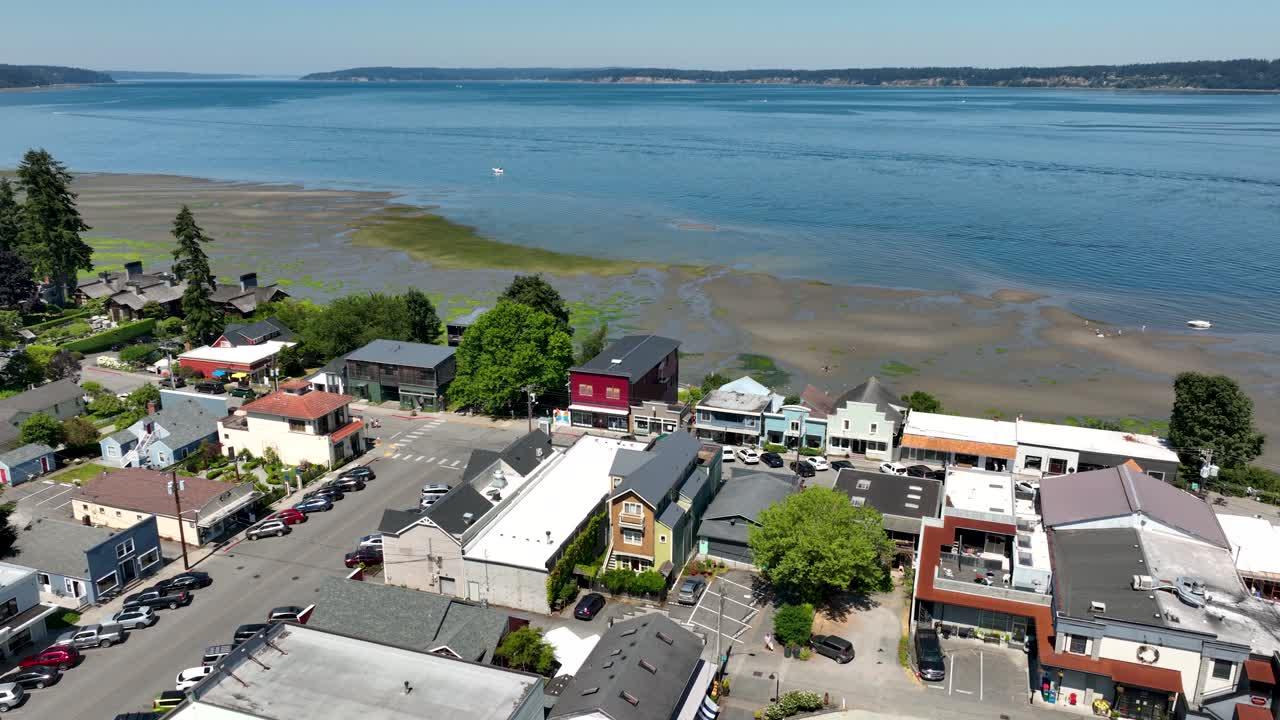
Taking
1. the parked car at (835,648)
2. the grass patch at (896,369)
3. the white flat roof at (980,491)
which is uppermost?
the white flat roof at (980,491)

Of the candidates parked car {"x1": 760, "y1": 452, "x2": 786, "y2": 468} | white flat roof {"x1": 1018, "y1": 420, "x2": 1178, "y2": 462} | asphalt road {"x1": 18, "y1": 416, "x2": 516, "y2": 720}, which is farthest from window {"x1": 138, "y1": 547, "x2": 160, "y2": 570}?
white flat roof {"x1": 1018, "y1": 420, "x2": 1178, "y2": 462}

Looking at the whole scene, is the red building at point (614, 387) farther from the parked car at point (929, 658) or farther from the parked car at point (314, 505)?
the parked car at point (929, 658)

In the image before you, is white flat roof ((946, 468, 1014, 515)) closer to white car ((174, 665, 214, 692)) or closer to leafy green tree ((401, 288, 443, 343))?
white car ((174, 665, 214, 692))

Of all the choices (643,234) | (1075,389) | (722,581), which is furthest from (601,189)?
(722,581)

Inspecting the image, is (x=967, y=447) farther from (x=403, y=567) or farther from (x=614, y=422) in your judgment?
(x=403, y=567)

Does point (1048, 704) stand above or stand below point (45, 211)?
below

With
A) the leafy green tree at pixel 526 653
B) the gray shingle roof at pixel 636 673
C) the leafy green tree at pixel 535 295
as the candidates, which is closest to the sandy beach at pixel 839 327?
the leafy green tree at pixel 535 295
